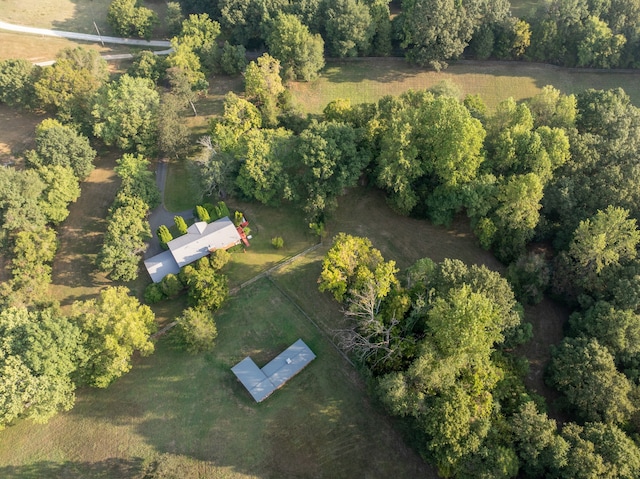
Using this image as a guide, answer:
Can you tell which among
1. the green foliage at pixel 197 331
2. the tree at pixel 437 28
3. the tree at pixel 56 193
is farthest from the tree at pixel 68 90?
the tree at pixel 437 28

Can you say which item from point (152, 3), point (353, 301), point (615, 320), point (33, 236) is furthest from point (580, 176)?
point (152, 3)

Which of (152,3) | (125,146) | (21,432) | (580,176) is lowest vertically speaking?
(21,432)

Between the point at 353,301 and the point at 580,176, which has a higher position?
the point at 580,176

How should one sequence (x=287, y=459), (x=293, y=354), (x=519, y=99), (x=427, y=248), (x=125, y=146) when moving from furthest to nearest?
(x=519, y=99), (x=125, y=146), (x=427, y=248), (x=293, y=354), (x=287, y=459)

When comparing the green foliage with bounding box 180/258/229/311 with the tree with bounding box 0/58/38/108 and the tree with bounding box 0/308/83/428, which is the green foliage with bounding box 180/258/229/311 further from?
the tree with bounding box 0/58/38/108

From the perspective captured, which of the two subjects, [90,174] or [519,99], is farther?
[519,99]

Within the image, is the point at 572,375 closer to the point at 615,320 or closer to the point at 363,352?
the point at 615,320

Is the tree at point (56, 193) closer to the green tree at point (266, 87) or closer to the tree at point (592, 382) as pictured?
the green tree at point (266, 87)
